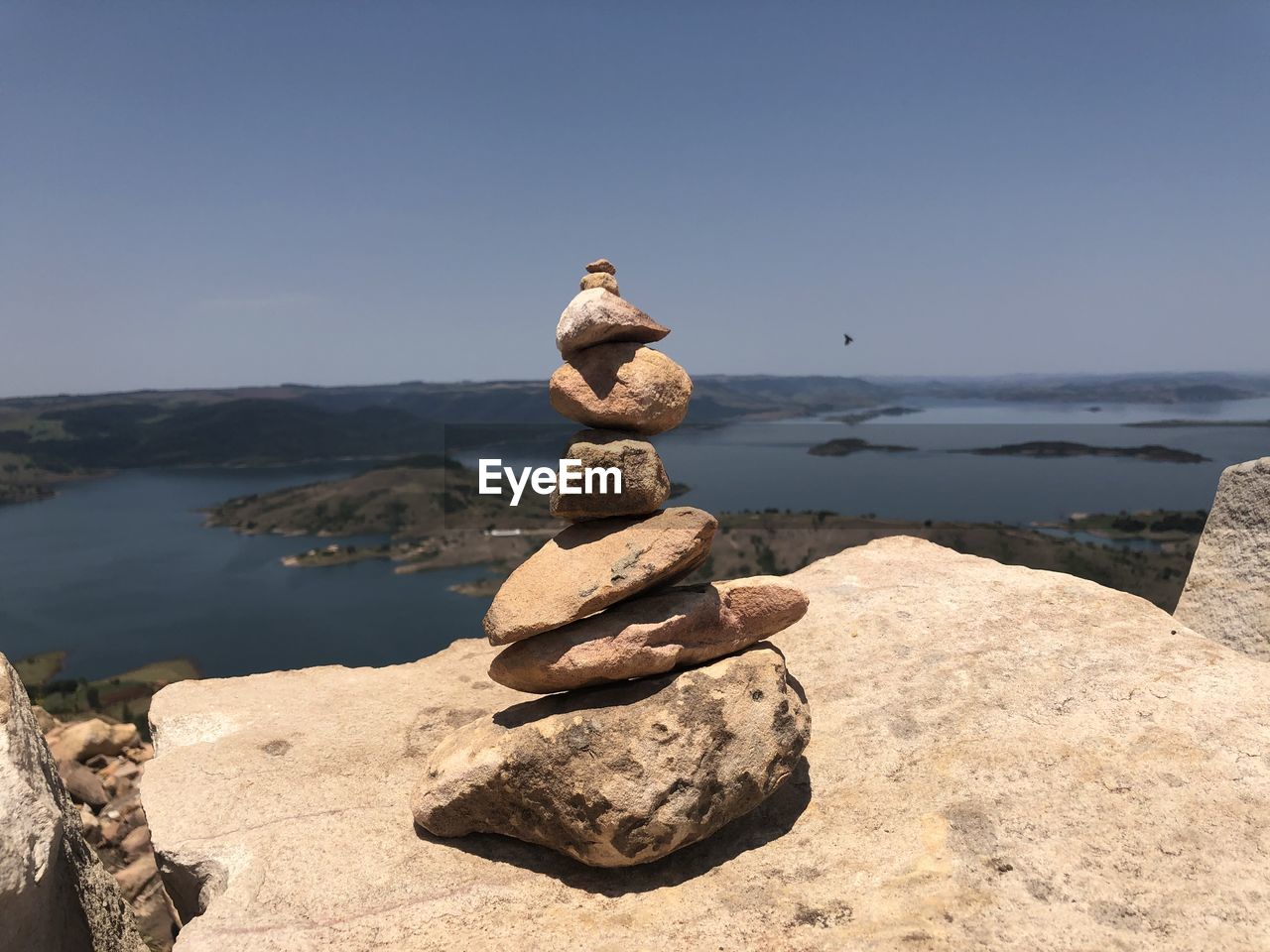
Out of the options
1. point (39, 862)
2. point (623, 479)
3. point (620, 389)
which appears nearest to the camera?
point (39, 862)

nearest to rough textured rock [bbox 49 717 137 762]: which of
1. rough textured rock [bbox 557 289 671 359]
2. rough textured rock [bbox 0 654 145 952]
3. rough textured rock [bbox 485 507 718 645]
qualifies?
rough textured rock [bbox 0 654 145 952]

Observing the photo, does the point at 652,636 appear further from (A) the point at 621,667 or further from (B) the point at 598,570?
(B) the point at 598,570

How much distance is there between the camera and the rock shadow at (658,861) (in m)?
7.26

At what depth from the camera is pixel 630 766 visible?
273 inches

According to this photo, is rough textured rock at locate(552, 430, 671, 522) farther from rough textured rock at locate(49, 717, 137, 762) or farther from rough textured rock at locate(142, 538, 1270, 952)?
rough textured rock at locate(49, 717, 137, 762)

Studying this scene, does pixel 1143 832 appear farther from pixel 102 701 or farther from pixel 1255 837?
pixel 102 701

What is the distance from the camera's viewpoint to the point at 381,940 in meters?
6.21

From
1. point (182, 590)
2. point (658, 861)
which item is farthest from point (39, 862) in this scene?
point (182, 590)

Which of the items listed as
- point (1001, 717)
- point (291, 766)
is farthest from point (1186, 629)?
point (291, 766)

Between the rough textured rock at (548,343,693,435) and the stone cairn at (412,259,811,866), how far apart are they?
0.7 inches

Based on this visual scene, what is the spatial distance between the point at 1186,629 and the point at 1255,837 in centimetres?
474

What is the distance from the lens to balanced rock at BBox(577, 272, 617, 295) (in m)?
8.39

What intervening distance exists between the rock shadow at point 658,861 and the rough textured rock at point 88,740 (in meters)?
10.4

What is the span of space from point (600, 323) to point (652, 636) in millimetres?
3516
